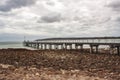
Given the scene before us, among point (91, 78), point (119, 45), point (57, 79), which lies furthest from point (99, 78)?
point (119, 45)

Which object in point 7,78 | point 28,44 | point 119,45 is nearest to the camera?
point 7,78

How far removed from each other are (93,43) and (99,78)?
33880 millimetres

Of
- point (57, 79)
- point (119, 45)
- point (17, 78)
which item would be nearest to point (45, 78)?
point (57, 79)

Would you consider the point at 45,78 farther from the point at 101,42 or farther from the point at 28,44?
the point at 28,44

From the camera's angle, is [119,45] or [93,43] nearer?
[119,45]

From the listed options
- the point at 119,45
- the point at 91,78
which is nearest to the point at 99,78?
the point at 91,78

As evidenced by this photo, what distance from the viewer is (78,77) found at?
19.0m

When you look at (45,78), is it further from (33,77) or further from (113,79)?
(113,79)

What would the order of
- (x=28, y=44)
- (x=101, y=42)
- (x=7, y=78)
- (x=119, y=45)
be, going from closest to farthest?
1. (x=7, y=78)
2. (x=119, y=45)
3. (x=101, y=42)
4. (x=28, y=44)

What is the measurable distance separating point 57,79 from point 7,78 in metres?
3.55

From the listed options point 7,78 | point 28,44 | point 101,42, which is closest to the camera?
point 7,78

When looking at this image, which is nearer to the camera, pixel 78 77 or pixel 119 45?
pixel 78 77

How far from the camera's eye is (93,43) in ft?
172

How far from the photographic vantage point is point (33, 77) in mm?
18625
